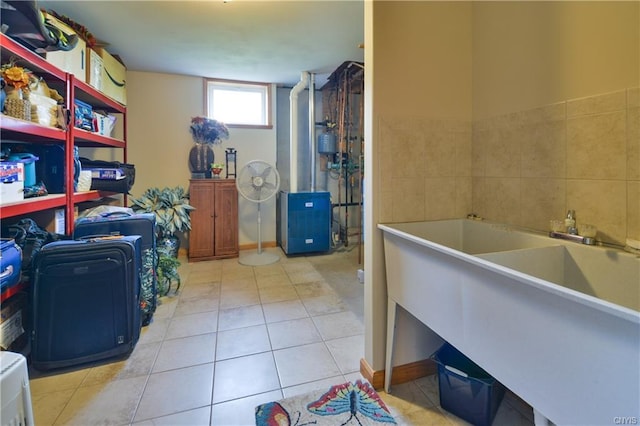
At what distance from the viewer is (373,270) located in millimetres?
1536

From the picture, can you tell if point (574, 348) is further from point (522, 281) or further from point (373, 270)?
point (373, 270)

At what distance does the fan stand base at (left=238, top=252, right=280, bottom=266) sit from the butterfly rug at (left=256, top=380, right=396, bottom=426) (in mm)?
2399

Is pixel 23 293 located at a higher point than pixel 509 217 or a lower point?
lower

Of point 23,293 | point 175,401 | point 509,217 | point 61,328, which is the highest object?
point 509,217

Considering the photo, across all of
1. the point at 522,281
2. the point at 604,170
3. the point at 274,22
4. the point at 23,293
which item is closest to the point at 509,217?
the point at 604,170

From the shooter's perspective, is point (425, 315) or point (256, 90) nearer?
point (425, 315)

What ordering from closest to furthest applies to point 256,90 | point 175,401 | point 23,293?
point 175,401
point 23,293
point 256,90

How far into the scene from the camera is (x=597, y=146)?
1183 millimetres

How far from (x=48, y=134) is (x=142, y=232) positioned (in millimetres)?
836

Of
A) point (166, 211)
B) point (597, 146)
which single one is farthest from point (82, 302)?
point (597, 146)

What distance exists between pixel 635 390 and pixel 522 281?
287 mm

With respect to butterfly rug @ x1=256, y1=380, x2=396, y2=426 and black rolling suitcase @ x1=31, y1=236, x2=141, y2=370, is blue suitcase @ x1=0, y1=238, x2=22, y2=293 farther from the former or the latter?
butterfly rug @ x1=256, y1=380, x2=396, y2=426

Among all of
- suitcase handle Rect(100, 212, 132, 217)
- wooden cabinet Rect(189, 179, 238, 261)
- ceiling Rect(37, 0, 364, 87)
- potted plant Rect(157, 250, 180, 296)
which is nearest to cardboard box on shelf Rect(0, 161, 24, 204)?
suitcase handle Rect(100, 212, 132, 217)

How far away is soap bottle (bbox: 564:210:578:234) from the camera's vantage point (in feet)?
4.08
